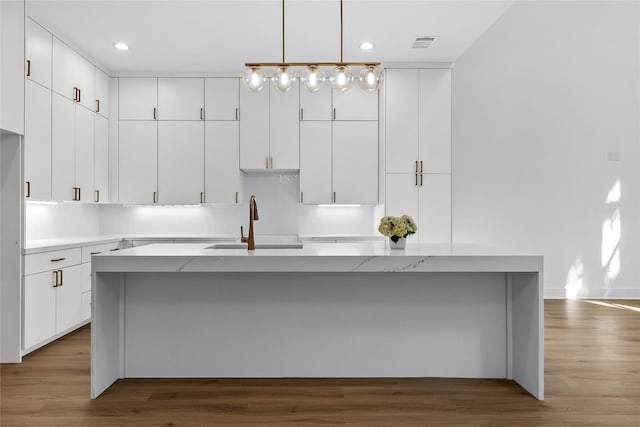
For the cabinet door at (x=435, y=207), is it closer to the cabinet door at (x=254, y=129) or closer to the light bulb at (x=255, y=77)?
the cabinet door at (x=254, y=129)

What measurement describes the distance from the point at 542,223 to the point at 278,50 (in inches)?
162

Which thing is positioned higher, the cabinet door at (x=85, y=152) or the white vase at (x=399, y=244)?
the cabinet door at (x=85, y=152)

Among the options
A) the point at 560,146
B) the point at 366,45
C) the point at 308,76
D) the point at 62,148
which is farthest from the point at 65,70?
the point at 560,146

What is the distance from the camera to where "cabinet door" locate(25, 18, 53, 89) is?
3.67 metres

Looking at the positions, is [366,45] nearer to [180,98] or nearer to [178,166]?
[180,98]

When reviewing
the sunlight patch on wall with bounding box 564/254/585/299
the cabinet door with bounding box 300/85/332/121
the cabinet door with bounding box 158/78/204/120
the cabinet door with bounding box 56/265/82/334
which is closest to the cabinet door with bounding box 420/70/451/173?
the cabinet door with bounding box 300/85/332/121

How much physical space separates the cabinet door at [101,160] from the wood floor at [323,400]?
7.43 ft

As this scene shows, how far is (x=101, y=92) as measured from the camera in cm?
505

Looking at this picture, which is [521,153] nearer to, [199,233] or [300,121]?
[300,121]

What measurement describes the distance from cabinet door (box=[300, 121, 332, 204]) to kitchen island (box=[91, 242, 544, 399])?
2389mm

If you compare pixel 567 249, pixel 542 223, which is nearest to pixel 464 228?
pixel 542 223

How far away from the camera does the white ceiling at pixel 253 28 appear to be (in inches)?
143

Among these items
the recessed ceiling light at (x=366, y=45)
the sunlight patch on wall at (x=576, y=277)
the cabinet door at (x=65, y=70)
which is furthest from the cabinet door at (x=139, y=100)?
the sunlight patch on wall at (x=576, y=277)

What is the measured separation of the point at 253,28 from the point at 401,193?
236 cm
